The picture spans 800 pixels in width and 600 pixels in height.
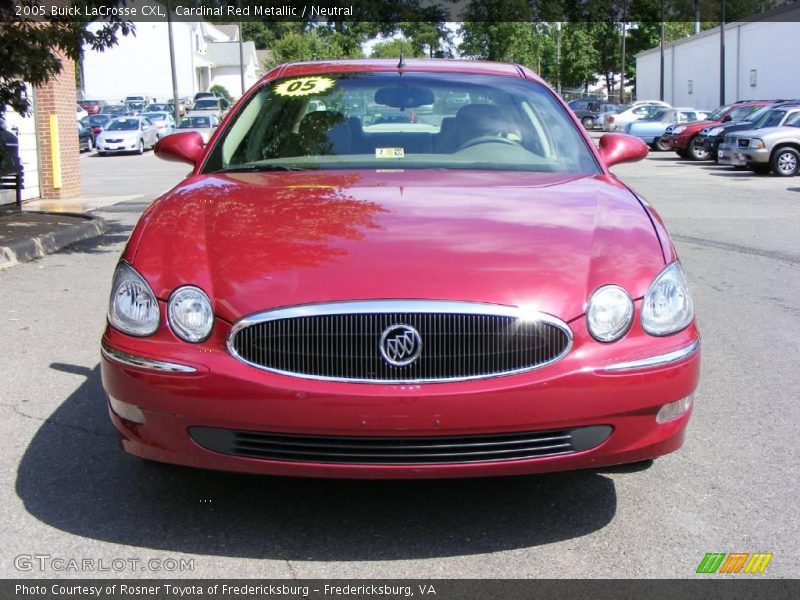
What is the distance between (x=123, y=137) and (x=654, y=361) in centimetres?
3400

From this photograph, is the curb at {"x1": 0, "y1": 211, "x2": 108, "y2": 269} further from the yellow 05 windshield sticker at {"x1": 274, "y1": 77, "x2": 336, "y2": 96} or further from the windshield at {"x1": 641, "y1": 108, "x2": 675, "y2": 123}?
the windshield at {"x1": 641, "y1": 108, "x2": 675, "y2": 123}

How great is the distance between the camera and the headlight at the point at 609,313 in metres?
3.16

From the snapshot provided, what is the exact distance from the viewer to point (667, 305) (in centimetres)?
332

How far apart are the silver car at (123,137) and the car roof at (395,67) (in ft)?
102

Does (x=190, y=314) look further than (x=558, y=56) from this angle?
No

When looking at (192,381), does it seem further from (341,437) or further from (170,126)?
(170,126)

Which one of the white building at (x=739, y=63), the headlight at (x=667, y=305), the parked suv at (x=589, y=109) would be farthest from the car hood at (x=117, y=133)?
the headlight at (x=667, y=305)

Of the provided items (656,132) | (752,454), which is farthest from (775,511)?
(656,132)

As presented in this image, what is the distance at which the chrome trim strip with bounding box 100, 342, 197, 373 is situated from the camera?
311cm

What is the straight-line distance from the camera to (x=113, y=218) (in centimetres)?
1393

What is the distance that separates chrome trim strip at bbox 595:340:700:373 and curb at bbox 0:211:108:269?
24.9ft

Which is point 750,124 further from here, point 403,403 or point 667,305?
point 403,403

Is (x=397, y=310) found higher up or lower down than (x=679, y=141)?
lower down

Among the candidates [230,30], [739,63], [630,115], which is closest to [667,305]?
[630,115]
